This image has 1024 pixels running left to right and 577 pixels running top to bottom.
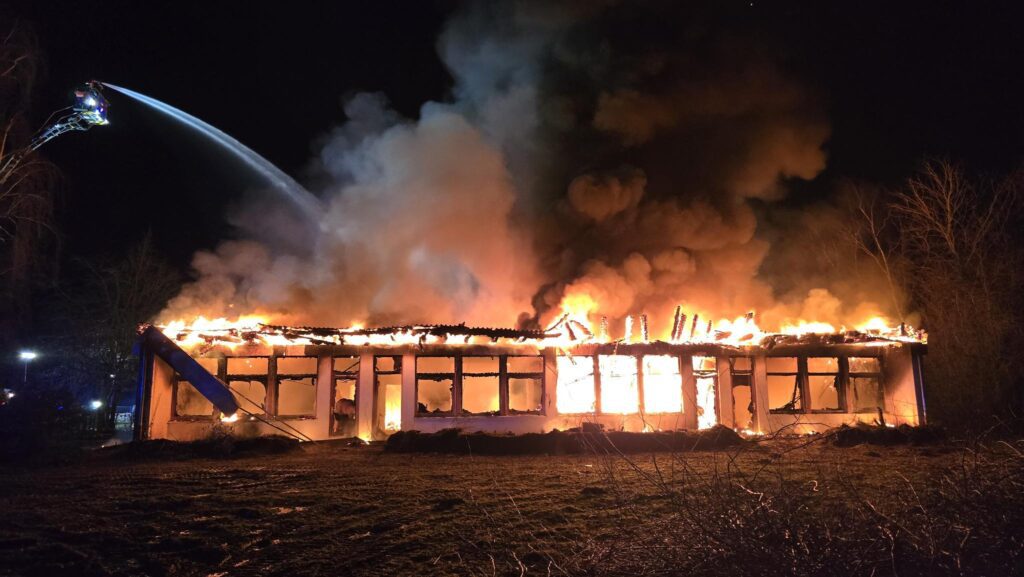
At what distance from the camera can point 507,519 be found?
29.3ft

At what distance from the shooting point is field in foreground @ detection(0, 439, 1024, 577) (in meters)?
5.86

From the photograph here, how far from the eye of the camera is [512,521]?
29.0 ft

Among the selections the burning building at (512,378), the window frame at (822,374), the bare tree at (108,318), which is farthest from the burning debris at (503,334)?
the bare tree at (108,318)

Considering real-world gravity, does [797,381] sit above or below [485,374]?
below

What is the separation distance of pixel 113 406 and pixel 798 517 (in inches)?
1255

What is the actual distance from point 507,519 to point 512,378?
12.0 metres

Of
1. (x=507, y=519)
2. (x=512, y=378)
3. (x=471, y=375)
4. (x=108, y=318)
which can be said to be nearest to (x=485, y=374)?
(x=471, y=375)

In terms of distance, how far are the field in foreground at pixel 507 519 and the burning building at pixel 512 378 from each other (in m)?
5.35

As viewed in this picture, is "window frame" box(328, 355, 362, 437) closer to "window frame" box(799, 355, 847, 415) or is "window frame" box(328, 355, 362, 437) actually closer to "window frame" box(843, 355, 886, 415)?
"window frame" box(799, 355, 847, 415)

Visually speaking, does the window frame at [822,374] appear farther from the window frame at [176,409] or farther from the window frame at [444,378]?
the window frame at [176,409]

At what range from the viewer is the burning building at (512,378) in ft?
62.0

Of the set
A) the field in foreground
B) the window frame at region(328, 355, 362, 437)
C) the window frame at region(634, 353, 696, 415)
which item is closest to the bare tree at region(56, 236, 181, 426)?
the window frame at region(328, 355, 362, 437)

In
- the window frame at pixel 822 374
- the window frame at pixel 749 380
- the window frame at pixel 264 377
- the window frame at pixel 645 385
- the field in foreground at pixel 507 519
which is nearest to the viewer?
the field in foreground at pixel 507 519

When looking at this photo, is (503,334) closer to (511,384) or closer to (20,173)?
(511,384)
